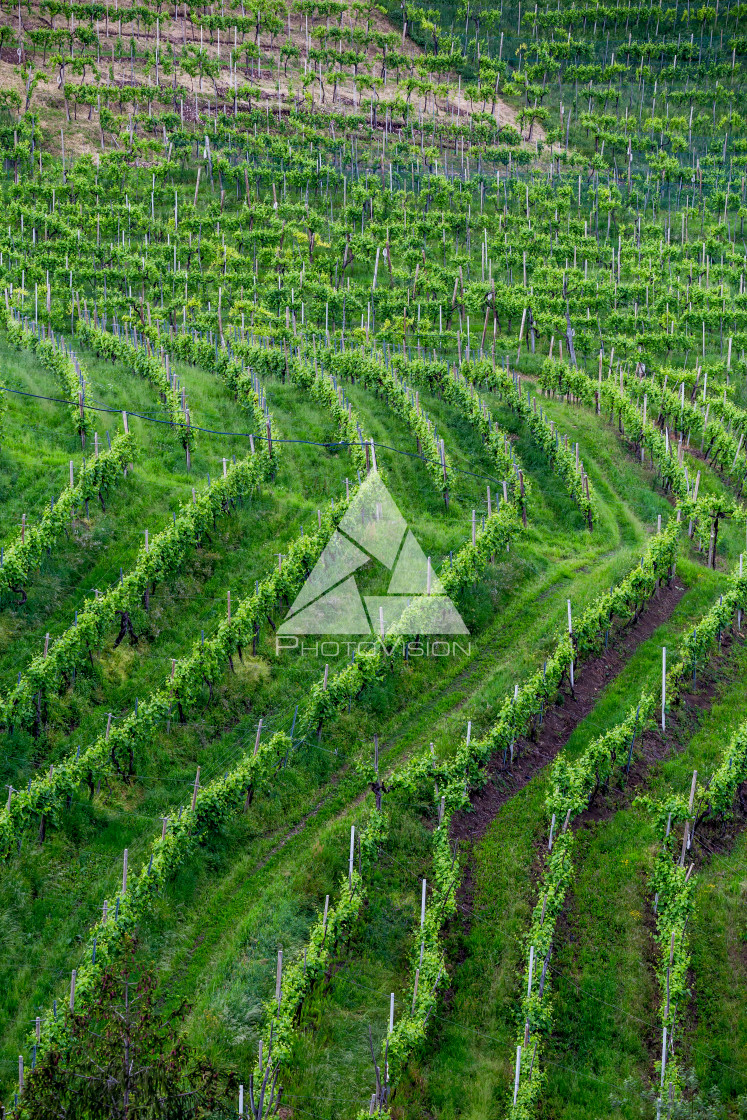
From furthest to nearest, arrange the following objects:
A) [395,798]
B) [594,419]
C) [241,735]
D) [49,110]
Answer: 1. [49,110]
2. [594,419]
3. [241,735]
4. [395,798]

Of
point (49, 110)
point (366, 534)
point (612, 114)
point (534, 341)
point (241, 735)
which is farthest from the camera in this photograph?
point (612, 114)

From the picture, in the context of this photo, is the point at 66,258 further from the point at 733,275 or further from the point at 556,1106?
the point at 556,1106

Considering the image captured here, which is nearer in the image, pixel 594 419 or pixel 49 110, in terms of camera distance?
pixel 594 419

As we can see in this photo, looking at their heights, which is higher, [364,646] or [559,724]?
[364,646]

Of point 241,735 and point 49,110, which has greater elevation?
point 49,110

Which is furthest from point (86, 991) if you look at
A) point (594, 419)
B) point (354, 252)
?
point (354, 252)

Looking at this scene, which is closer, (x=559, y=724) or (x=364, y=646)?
(x=559, y=724)

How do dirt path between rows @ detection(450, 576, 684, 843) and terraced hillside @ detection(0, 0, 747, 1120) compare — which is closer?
terraced hillside @ detection(0, 0, 747, 1120)

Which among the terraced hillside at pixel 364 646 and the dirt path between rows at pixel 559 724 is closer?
the terraced hillside at pixel 364 646
